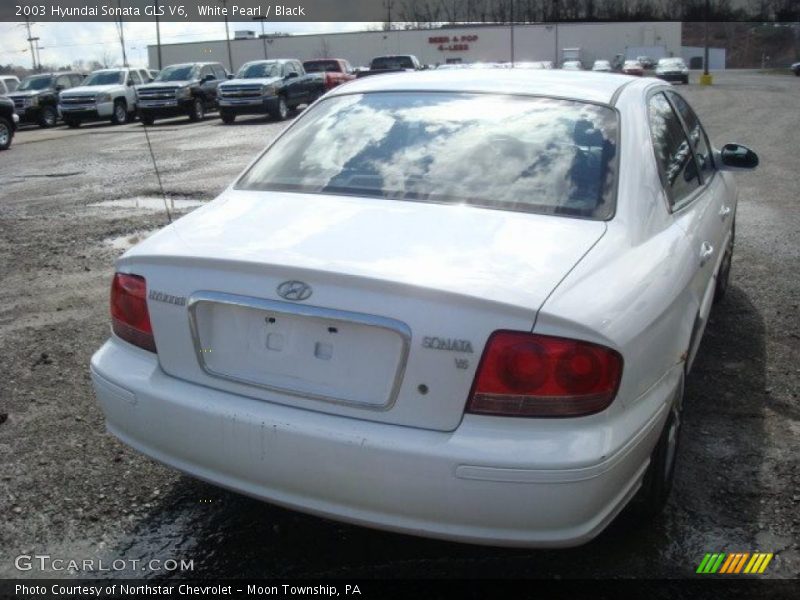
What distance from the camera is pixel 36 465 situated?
11.4 feet

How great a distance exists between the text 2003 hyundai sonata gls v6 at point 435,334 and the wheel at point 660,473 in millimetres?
13

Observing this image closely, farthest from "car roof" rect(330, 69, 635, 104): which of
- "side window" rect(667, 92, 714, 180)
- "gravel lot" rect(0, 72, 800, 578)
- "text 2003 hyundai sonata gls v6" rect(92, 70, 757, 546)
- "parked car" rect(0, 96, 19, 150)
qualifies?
"parked car" rect(0, 96, 19, 150)

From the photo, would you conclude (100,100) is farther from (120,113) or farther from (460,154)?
(460,154)

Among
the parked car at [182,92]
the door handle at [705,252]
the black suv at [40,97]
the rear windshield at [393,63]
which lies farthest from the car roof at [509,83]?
the rear windshield at [393,63]

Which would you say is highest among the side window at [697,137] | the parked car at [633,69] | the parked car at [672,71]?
the side window at [697,137]

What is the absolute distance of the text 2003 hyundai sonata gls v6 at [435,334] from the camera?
226 cm

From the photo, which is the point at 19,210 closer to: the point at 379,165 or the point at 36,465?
the point at 36,465

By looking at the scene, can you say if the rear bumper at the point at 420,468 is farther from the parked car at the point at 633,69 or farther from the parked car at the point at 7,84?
the parked car at the point at 633,69

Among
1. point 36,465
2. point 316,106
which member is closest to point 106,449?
point 36,465

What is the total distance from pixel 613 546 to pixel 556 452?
3.00 feet

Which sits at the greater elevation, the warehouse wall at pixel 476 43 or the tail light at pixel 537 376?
the warehouse wall at pixel 476 43

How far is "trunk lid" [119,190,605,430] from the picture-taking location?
2.27 meters

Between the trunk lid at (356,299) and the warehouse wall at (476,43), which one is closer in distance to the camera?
the trunk lid at (356,299)

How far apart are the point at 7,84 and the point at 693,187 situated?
30190mm
